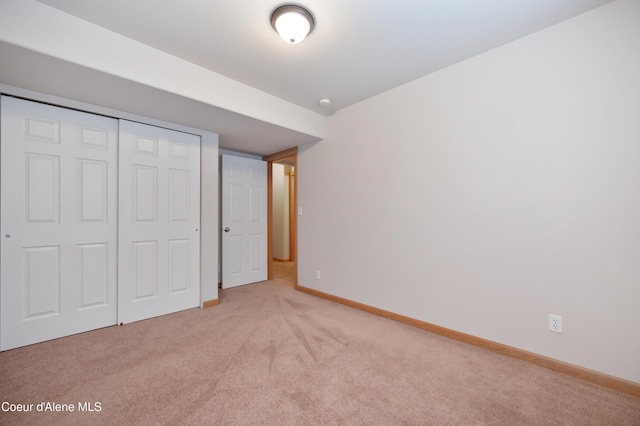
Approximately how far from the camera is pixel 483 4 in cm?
172

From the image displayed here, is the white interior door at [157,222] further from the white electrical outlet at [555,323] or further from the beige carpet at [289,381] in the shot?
the white electrical outlet at [555,323]

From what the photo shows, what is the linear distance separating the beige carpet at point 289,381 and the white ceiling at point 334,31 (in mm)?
2532

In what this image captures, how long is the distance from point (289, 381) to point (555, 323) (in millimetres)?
1995

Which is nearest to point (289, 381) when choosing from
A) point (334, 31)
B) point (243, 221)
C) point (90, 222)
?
point (90, 222)

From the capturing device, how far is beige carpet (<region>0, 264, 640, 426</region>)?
4.77ft

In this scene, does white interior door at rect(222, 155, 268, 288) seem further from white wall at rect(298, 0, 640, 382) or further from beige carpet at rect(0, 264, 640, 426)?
white wall at rect(298, 0, 640, 382)

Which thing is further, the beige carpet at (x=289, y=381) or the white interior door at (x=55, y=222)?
the white interior door at (x=55, y=222)

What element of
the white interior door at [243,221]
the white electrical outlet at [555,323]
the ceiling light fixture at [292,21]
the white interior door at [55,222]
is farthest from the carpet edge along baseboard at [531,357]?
the white interior door at [55,222]

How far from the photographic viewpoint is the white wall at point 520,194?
171 centimetres

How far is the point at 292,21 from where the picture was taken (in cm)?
176

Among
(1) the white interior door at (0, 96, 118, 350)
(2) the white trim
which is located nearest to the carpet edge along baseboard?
(2) the white trim

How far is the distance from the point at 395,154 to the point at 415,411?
2287mm

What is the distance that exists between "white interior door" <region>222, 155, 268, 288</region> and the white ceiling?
1.80 m

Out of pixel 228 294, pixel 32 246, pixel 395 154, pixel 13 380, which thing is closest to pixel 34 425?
pixel 13 380
